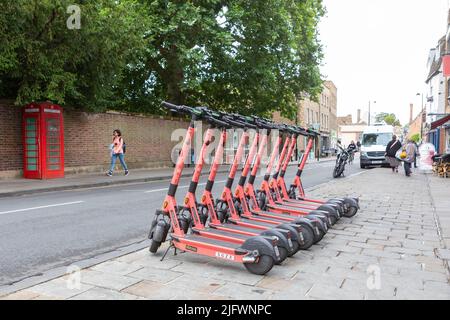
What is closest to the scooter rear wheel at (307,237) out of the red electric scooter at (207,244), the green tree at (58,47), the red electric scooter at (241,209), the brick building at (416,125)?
the red electric scooter at (241,209)

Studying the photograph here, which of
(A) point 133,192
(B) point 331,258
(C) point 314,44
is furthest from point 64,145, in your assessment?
(C) point 314,44

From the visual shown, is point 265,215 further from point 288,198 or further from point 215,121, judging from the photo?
point 215,121

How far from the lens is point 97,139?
1897cm

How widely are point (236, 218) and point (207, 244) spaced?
1.63 m

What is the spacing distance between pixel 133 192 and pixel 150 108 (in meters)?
13.5

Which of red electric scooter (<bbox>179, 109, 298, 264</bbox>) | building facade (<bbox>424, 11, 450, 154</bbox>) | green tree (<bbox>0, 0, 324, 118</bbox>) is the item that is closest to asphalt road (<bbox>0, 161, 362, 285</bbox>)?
red electric scooter (<bbox>179, 109, 298, 264</bbox>)

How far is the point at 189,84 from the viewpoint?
66.0 ft

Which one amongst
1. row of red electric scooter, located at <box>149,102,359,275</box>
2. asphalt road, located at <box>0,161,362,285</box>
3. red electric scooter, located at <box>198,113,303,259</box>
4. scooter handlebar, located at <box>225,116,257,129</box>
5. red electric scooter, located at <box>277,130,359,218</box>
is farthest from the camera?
red electric scooter, located at <box>277,130,359,218</box>

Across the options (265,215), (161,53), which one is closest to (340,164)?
(161,53)

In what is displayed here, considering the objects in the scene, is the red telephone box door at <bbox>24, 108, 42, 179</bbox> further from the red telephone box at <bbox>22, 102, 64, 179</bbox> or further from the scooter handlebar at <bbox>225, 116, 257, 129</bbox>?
the scooter handlebar at <bbox>225, 116, 257, 129</bbox>

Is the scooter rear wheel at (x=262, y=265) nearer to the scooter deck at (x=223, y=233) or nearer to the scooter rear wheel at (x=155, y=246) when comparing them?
the scooter deck at (x=223, y=233)

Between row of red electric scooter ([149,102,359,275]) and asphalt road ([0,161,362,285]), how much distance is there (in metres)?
1.15

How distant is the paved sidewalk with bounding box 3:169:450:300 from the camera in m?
3.84
